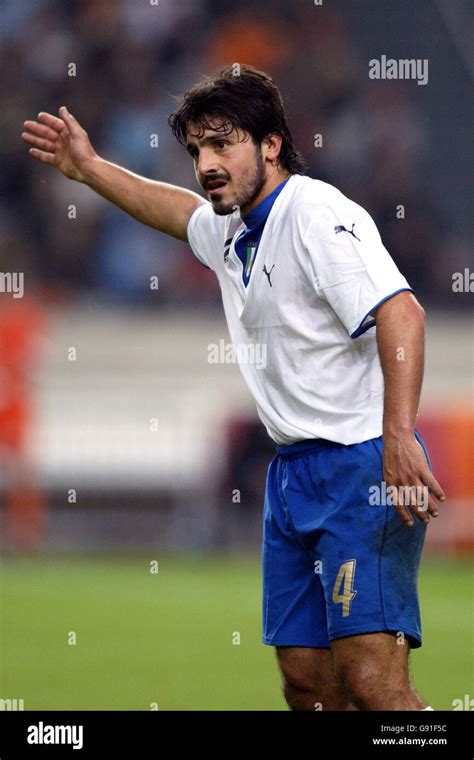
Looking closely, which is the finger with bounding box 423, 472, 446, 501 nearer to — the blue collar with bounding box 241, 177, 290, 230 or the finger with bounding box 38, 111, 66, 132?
the blue collar with bounding box 241, 177, 290, 230

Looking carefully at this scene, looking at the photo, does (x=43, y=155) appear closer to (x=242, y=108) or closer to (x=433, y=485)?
(x=242, y=108)

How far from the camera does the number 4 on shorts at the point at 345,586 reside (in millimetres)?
3988

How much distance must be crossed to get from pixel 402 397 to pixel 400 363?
0.28 ft

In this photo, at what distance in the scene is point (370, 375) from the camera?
13.5ft

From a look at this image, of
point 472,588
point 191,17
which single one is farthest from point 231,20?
point 472,588

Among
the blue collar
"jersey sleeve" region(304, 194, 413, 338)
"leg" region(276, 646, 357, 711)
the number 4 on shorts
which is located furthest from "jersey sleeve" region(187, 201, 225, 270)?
"leg" region(276, 646, 357, 711)

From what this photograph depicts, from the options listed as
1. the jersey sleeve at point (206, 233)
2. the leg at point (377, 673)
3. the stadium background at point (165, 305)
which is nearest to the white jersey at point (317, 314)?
the jersey sleeve at point (206, 233)

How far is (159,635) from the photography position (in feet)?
27.6

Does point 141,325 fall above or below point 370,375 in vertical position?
above

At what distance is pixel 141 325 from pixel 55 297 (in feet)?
2.58

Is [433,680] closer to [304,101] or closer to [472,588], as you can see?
[472,588]

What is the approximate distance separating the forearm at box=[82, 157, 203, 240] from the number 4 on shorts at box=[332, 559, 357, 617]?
51.5 inches

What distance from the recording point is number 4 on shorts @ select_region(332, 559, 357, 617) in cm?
399
